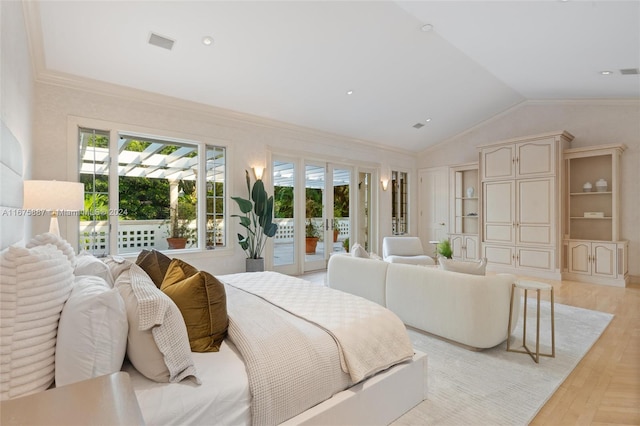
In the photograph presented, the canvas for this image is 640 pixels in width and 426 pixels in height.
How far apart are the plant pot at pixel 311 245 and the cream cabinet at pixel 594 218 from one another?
4.47m

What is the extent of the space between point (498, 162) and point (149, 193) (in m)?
6.16

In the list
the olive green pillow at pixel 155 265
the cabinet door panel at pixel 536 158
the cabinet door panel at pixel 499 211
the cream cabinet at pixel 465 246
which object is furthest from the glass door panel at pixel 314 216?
the olive green pillow at pixel 155 265

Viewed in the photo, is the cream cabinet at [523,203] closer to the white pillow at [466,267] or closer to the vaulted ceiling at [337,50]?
the vaulted ceiling at [337,50]

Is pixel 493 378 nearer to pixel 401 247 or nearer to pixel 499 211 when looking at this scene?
pixel 401 247

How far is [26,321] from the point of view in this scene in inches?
42.5

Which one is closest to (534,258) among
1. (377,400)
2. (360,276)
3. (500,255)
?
(500,255)

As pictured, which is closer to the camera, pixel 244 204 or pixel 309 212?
pixel 244 204

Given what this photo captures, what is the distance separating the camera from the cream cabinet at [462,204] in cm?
729

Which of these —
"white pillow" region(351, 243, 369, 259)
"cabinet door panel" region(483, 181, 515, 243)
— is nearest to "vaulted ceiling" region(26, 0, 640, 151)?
"cabinet door panel" region(483, 181, 515, 243)

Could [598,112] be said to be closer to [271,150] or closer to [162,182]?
[271,150]

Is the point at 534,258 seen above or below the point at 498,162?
below

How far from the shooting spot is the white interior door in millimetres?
7781

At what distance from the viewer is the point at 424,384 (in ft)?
6.78

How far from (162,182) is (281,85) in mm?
2180
